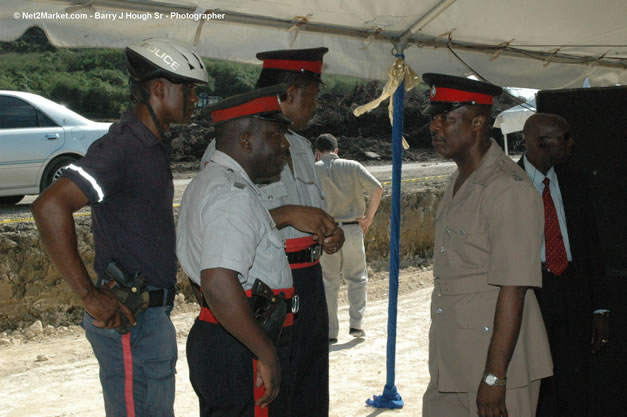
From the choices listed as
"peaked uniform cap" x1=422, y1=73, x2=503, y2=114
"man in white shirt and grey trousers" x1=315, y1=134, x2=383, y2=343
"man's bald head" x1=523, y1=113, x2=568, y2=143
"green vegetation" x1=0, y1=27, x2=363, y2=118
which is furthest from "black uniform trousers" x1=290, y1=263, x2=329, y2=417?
"green vegetation" x1=0, y1=27, x2=363, y2=118

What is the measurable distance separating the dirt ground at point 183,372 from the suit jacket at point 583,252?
155 cm

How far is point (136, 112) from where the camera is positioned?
8.06 ft

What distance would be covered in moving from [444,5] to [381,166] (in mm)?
17876

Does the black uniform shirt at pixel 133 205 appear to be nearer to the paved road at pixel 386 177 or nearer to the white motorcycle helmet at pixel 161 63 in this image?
the white motorcycle helmet at pixel 161 63

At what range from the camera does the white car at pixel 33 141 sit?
948 cm

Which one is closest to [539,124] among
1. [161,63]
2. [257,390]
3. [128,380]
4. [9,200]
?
[161,63]

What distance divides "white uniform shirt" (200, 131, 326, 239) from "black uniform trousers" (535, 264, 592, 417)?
1.24 metres

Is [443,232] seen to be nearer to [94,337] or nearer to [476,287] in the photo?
[476,287]

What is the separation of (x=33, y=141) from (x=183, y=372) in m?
5.86

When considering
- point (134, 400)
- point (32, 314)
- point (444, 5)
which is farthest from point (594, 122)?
point (32, 314)

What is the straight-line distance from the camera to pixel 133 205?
232cm

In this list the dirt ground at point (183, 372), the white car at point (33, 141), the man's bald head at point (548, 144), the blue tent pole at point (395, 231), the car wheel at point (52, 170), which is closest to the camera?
the man's bald head at point (548, 144)

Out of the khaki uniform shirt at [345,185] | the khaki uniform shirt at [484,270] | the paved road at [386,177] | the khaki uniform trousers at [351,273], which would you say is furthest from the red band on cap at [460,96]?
the paved road at [386,177]

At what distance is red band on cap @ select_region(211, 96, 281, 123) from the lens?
2.15 meters
